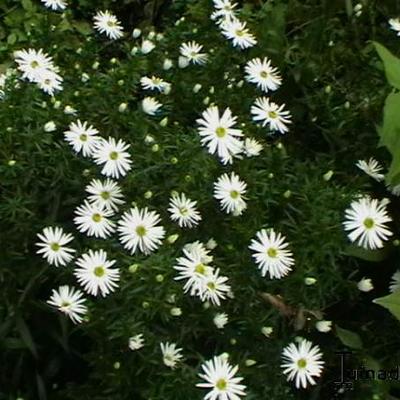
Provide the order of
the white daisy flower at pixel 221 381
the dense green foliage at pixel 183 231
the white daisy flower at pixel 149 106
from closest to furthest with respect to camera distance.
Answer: the white daisy flower at pixel 221 381 < the dense green foliage at pixel 183 231 < the white daisy flower at pixel 149 106

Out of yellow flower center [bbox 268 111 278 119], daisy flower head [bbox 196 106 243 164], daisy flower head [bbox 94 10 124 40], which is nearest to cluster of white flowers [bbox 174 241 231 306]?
daisy flower head [bbox 196 106 243 164]

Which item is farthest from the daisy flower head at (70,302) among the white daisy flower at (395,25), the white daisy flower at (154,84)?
the white daisy flower at (395,25)

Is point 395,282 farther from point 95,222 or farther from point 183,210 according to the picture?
point 95,222

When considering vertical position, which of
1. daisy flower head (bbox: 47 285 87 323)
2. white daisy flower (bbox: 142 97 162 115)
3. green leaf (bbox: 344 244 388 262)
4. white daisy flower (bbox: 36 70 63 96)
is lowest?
daisy flower head (bbox: 47 285 87 323)

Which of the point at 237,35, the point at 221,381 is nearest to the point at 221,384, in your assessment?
the point at 221,381

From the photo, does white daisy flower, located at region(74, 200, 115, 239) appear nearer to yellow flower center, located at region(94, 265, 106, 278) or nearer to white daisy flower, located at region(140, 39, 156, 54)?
yellow flower center, located at region(94, 265, 106, 278)

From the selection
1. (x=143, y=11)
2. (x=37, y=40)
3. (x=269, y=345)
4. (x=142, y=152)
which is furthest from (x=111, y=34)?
(x=269, y=345)

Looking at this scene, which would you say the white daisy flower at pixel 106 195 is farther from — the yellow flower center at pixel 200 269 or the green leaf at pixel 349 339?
the green leaf at pixel 349 339
